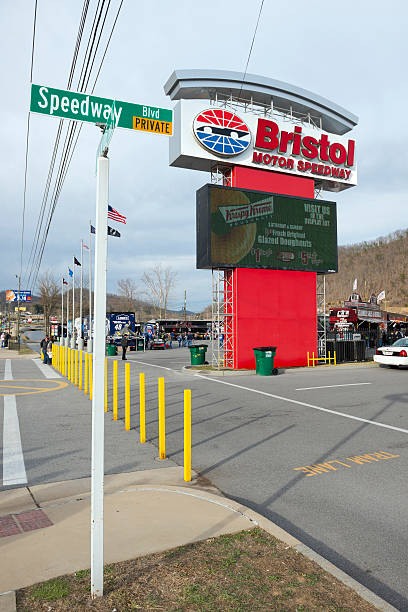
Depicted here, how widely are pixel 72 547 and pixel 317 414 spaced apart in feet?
24.3

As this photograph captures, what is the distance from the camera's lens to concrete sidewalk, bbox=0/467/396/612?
3402mm

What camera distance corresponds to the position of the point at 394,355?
805 inches

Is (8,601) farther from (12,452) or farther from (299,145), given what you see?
(299,145)

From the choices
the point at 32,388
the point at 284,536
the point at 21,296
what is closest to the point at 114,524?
the point at 284,536

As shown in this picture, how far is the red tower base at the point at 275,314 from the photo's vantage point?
63.6 ft

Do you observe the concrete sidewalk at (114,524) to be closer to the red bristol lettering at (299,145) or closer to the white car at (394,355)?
the white car at (394,355)

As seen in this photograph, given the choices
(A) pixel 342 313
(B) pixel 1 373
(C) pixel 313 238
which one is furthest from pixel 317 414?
(A) pixel 342 313

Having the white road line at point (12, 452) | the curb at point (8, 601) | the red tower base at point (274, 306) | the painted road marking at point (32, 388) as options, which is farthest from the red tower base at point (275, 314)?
the curb at point (8, 601)

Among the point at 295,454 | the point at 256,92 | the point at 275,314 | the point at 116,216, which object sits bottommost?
the point at 295,454

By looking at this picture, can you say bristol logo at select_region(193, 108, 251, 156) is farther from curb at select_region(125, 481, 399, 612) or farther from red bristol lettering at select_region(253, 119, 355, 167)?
curb at select_region(125, 481, 399, 612)

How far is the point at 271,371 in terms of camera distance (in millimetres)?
18312

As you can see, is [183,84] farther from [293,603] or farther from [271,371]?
[293,603]

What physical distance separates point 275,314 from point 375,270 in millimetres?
157609

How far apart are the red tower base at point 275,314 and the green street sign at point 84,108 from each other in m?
15.6
